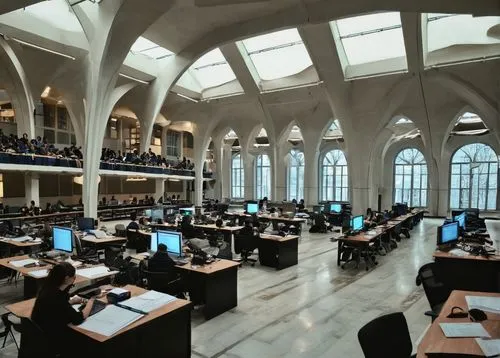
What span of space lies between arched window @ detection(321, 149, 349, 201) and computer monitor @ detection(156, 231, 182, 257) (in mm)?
28382

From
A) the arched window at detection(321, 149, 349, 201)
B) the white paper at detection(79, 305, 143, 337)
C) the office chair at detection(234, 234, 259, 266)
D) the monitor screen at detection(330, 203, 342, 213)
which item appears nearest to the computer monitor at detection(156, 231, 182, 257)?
the white paper at detection(79, 305, 143, 337)

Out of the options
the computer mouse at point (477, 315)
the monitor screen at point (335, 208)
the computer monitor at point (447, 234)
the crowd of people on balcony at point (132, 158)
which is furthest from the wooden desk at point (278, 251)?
the crowd of people on balcony at point (132, 158)

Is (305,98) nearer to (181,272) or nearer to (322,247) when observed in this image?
(322,247)

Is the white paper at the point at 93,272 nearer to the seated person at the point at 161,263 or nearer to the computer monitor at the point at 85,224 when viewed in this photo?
the seated person at the point at 161,263

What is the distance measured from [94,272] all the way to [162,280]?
1028 mm

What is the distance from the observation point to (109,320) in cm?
361

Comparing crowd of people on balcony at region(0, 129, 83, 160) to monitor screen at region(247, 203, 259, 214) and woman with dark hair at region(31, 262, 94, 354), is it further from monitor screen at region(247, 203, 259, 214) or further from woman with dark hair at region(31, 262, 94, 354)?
woman with dark hair at region(31, 262, 94, 354)

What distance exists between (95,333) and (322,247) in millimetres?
10305

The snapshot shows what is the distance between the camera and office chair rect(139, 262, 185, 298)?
5.71 meters

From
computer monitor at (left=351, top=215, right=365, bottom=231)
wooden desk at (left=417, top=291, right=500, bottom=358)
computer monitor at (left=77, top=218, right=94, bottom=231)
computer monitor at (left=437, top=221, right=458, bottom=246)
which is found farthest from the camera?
computer monitor at (left=77, top=218, right=94, bottom=231)

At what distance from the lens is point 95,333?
336cm

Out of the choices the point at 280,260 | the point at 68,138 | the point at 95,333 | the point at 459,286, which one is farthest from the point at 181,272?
the point at 68,138

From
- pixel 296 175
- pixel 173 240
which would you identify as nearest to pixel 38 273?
pixel 173 240

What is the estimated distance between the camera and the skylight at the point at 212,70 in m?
22.8
